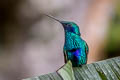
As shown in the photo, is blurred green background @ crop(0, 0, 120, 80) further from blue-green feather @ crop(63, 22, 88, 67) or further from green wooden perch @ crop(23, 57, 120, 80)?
green wooden perch @ crop(23, 57, 120, 80)

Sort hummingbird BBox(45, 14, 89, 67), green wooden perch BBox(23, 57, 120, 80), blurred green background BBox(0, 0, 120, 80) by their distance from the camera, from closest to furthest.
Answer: green wooden perch BBox(23, 57, 120, 80) → hummingbird BBox(45, 14, 89, 67) → blurred green background BBox(0, 0, 120, 80)

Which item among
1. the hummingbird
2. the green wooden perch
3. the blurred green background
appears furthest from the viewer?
the blurred green background

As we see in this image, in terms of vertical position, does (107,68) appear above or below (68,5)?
above

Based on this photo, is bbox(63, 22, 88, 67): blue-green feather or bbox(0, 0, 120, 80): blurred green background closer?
bbox(63, 22, 88, 67): blue-green feather

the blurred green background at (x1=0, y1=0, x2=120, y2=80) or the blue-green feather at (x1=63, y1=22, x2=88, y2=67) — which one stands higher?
the blue-green feather at (x1=63, y1=22, x2=88, y2=67)

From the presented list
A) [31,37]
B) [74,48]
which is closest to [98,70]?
[74,48]

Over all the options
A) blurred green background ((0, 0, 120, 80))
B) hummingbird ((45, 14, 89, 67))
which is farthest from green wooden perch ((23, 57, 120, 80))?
blurred green background ((0, 0, 120, 80))

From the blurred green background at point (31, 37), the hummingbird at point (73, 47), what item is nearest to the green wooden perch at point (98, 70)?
the hummingbird at point (73, 47)

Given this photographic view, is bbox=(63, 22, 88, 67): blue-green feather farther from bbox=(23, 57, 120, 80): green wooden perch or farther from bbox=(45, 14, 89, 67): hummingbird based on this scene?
bbox=(23, 57, 120, 80): green wooden perch

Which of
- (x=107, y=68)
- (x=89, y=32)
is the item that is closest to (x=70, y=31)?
(x=107, y=68)

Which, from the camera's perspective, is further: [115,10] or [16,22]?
[115,10]

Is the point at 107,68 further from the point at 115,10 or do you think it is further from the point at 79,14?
the point at 115,10
